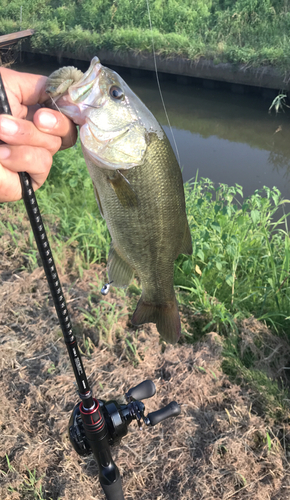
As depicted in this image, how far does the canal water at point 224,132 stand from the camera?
21.1ft

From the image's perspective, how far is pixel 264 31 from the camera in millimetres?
10539

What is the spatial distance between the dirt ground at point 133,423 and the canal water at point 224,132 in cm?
419

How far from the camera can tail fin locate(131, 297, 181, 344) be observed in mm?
1306

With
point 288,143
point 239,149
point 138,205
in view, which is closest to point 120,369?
point 138,205

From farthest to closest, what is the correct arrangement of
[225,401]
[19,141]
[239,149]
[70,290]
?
[239,149] → [70,290] → [225,401] → [19,141]

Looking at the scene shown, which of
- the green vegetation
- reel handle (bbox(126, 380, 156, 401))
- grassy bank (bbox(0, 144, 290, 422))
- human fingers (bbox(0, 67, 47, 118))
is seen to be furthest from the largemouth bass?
the green vegetation

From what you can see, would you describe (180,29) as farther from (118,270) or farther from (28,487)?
(28,487)

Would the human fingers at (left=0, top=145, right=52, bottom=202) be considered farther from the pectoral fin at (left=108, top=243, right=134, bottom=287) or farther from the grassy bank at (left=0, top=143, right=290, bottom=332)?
the grassy bank at (left=0, top=143, right=290, bottom=332)

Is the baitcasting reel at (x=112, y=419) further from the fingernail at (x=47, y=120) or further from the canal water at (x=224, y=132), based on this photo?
the canal water at (x=224, y=132)

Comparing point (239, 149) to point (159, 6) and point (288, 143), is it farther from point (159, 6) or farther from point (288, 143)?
point (159, 6)

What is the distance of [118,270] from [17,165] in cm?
48

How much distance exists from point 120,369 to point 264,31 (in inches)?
459

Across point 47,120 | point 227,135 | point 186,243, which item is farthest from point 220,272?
point 227,135

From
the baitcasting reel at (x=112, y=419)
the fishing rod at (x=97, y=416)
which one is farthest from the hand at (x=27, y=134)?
the baitcasting reel at (x=112, y=419)
